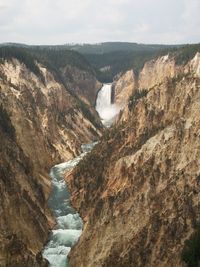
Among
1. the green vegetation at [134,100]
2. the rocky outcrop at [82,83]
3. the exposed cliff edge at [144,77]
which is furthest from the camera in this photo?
the rocky outcrop at [82,83]

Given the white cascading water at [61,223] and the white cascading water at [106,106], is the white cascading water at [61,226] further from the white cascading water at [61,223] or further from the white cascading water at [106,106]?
the white cascading water at [106,106]

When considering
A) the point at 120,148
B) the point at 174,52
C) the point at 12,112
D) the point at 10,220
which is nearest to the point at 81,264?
the point at 10,220

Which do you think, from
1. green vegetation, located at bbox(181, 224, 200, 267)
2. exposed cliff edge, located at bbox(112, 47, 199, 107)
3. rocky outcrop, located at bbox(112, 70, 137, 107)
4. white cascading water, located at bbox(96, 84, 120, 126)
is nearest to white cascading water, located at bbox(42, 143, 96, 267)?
green vegetation, located at bbox(181, 224, 200, 267)

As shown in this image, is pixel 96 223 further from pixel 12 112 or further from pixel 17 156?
pixel 12 112

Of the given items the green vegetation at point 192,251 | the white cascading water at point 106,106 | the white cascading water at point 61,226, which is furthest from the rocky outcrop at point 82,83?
the green vegetation at point 192,251

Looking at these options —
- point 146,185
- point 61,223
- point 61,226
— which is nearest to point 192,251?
point 146,185

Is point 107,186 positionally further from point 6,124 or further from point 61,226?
point 6,124

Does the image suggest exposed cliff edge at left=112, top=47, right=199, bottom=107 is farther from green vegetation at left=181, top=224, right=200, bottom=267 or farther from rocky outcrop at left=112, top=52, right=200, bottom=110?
green vegetation at left=181, top=224, right=200, bottom=267
